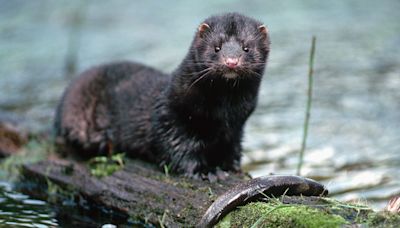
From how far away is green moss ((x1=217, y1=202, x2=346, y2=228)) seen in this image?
5449mm

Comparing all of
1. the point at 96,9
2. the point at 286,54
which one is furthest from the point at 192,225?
the point at 96,9

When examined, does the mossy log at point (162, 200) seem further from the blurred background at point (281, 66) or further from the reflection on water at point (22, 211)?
the blurred background at point (281, 66)

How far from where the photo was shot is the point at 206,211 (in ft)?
20.2

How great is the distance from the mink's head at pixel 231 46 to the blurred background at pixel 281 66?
1622mm

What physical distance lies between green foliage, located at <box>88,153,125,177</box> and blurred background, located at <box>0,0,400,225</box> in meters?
0.65

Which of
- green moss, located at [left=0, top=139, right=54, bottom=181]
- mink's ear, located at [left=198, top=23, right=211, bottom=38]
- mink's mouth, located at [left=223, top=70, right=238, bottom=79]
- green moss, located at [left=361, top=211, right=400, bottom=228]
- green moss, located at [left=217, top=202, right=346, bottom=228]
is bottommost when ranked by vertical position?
green moss, located at [left=0, top=139, right=54, bottom=181]

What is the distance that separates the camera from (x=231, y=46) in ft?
22.7

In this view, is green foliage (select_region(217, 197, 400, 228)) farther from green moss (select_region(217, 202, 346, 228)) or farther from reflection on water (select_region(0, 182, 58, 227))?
reflection on water (select_region(0, 182, 58, 227))

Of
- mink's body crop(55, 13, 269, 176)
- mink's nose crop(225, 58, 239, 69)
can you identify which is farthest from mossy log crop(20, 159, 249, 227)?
mink's nose crop(225, 58, 239, 69)

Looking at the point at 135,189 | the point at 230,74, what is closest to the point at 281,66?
the point at 135,189

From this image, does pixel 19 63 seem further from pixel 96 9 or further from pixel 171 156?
pixel 171 156

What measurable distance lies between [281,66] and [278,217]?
9374 mm

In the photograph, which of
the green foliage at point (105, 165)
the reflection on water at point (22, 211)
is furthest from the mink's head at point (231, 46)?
the reflection on water at point (22, 211)

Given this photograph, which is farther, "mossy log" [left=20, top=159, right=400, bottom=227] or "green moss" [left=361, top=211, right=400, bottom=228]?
"mossy log" [left=20, top=159, right=400, bottom=227]
